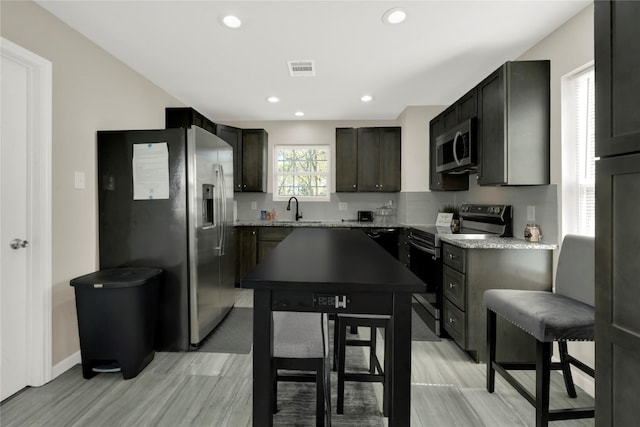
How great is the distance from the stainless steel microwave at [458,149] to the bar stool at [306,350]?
7.21ft

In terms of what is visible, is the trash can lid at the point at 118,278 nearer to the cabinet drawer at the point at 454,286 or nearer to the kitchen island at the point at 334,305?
the kitchen island at the point at 334,305

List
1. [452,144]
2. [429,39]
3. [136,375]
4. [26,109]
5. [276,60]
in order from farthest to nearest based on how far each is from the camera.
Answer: [452,144] → [276,60] → [429,39] → [136,375] → [26,109]

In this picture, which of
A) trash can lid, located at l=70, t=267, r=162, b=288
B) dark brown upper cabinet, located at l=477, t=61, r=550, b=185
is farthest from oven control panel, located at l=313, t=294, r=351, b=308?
dark brown upper cabinet, located at l=477, t=61, r=550, b=185

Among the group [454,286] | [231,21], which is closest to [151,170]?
[231,21]

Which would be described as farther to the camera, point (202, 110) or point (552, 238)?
point (202, 110)

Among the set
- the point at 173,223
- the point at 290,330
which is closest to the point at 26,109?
the point at 173,223

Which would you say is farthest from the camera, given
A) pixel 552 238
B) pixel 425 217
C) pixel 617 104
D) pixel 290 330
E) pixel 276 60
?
pixel 425 217

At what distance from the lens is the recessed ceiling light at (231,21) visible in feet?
7.33

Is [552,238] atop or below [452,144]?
below

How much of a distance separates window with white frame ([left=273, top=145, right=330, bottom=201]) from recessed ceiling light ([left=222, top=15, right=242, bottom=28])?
279cm

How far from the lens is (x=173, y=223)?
100.0 inches

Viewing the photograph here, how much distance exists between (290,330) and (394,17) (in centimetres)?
221

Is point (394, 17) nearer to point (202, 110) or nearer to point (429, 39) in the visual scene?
point (429, 39)

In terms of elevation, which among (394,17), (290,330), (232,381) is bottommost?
(232,381)
